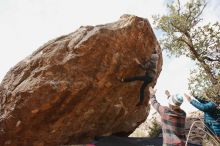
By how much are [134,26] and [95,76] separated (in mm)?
2869

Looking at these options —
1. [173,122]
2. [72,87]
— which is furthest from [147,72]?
[173,122]

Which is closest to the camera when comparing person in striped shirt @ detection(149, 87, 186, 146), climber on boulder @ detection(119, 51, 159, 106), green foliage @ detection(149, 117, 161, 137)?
person in striped shirt @ detection(149, 87, 186, 146)

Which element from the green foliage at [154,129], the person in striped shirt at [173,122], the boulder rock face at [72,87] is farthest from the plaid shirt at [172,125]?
the green foliage at [154,129]

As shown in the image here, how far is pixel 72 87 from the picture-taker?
470 inches

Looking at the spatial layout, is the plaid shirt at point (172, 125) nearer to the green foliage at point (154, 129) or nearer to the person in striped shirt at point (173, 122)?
the person in striped shirt at point (173, 122)

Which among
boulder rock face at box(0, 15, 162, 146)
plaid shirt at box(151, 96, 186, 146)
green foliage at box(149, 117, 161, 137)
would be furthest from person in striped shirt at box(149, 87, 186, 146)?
green foliage at box(149, 117, 161, 137)

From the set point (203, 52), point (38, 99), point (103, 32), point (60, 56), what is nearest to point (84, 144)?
point (38, 99)

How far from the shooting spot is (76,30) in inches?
519

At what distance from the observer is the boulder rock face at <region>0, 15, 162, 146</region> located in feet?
38.4

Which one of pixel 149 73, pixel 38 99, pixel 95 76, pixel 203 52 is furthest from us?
pixel 203 52

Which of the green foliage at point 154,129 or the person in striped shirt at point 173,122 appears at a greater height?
the person in striped shirt at point 173,122

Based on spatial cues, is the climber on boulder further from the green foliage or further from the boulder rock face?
the green foliage

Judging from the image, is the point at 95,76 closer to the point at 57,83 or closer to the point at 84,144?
the point at 57,83

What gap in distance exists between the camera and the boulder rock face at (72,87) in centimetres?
1170
